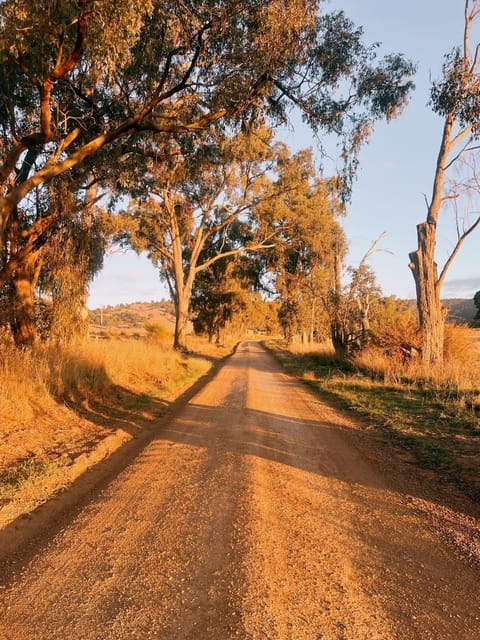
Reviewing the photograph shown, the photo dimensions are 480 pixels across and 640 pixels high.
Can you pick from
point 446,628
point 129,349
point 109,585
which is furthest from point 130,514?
point 129,349

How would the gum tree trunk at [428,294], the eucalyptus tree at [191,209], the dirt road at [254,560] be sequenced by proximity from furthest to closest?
the eucalyptus tree at [191,209], the gum tree trunk at [428,294], the dirt road at [254,560]

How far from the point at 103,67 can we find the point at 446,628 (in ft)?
29.0

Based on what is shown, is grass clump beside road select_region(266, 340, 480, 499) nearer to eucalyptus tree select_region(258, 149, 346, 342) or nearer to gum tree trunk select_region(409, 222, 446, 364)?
gum tree trunk select_region(409, 222, 446, 364)

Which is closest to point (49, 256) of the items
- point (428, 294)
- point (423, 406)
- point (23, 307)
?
point (23, 307)

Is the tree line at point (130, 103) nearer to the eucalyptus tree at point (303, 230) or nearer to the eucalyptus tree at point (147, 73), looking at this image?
the eucalyptus tree at point (147, 73)

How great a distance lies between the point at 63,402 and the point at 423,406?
7.81 m

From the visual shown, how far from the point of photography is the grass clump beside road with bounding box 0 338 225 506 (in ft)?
17.8

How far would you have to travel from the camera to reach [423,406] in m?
9.21

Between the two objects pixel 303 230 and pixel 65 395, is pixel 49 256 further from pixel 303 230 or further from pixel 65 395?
pixel 303 230

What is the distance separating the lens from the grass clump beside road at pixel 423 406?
5.74 metres

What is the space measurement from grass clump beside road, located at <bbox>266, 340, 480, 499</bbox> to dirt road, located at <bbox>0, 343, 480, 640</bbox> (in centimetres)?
84

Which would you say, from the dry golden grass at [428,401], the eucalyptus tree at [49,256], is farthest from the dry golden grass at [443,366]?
the eucalyptus tree at [49,256]

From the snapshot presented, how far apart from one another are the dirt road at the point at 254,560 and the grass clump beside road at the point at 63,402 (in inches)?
49.0

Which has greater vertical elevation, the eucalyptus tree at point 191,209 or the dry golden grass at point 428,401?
the eucalyptus tree at point 191,209
